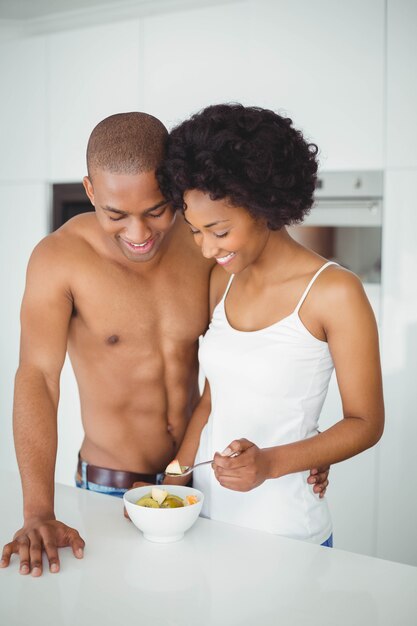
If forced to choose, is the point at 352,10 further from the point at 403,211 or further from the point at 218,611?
the point at 218,611

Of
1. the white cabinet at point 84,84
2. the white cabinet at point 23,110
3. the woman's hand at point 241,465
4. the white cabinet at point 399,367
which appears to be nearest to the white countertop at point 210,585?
the woman's hand at point 241,465

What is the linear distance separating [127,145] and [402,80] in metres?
1.64

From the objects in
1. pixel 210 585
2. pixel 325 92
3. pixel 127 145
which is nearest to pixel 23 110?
pixel 325 92

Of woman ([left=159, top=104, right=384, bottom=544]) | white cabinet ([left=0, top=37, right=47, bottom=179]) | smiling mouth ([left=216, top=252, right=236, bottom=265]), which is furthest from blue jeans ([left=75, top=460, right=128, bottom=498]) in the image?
white cabinet ([left=0, top=37, right=47, bottom=179])

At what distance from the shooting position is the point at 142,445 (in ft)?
5.67

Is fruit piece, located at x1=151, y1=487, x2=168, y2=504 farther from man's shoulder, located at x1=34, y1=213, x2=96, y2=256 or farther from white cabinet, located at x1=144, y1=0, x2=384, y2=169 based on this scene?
white cabinet, located at x1=144, y1=0, x2=384, y2=169

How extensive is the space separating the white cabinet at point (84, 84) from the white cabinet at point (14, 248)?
18 cm

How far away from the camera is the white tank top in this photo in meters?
1.39

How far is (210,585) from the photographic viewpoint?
1.06 meters

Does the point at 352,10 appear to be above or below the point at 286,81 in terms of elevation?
above

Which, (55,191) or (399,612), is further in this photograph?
(55,191)

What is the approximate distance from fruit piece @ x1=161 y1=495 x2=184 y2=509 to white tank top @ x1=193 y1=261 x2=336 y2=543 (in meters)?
0.24

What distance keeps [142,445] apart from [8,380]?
2205 millimetres

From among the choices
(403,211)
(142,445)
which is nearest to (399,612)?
(142,445)
